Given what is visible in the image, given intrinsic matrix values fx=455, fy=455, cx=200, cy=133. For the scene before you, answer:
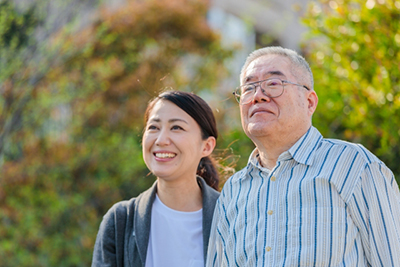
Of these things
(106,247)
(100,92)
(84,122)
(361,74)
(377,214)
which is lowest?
(106,247)

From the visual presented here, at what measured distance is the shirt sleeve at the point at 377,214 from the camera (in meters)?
1.78

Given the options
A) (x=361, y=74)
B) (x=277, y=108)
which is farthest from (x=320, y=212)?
(x=361, y=74)

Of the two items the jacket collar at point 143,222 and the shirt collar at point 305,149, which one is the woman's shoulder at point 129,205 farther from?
the shirt collar at point 305,149

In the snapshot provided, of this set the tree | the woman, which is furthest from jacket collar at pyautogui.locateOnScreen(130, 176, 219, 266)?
the tree

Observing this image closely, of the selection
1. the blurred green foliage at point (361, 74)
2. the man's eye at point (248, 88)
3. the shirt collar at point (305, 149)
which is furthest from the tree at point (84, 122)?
the shirt collar at point (305, 149)

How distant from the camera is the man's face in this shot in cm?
209

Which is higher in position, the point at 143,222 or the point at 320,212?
the point at 320,212

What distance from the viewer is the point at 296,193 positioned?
196 centimetres

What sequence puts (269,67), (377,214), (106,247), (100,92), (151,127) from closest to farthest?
(377,214) < (269,67) < (106,247) < (151,127) < (100,92)

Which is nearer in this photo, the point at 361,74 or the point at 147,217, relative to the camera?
the point at 147,217

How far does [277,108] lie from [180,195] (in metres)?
0.94

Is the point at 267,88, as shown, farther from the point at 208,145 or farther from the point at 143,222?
the point at 143,222

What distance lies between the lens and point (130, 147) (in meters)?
6.42

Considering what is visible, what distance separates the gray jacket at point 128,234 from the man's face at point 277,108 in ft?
2.39
